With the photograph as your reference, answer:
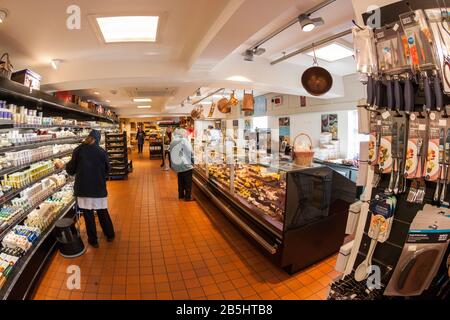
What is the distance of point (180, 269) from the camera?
9.66 feet

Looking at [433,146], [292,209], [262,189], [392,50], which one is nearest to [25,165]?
[262,189]

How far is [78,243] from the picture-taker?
10.7 feet

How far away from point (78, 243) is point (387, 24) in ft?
13.3

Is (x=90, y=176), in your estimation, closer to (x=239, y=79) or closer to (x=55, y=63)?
(x=55, y=63)

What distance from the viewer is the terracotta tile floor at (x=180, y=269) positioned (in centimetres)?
252

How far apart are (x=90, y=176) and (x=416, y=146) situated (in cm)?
369

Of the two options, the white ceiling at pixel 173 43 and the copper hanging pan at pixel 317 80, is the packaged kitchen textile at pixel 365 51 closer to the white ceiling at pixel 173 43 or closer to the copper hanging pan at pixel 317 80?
the white ceiling at pixel 173 43

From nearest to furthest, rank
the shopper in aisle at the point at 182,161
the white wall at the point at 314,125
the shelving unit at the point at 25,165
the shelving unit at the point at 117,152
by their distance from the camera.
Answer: the shelving unit at the point at 25,165 < the shopper in aisle at the point at 182,161 < the white wall at the point at 314,125 < the shelving unit at the point at 117,152

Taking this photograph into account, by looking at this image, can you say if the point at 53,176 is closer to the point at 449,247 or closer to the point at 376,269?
the point at 376,269

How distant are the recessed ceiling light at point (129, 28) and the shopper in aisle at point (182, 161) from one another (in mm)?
2783

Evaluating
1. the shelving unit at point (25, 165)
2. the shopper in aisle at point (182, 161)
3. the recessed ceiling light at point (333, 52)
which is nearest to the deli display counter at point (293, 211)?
the shopper in aisle at point (182, 161)

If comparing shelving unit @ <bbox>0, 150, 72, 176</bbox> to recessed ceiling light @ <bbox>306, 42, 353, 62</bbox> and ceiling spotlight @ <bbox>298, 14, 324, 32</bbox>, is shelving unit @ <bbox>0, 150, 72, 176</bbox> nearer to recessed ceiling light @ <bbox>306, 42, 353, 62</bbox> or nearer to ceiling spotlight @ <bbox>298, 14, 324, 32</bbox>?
ceiling spotlight @ <bbox>298, 14, 324, 32</bbox>

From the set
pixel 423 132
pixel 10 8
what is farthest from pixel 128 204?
pixel 423 132

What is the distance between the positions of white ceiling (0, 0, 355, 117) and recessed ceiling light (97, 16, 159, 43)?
0.11 meters
